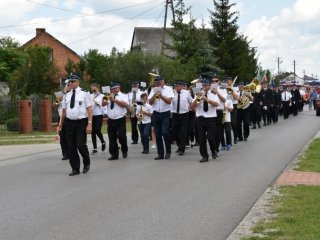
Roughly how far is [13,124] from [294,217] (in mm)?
21270

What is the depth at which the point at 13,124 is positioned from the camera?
2686 cm

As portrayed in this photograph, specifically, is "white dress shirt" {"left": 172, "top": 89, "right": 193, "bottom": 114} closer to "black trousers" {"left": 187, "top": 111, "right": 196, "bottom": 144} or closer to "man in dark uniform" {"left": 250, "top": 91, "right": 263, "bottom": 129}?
"black trousers" {"left": 187, "top": 111, "right": 196, "bottom": 144}

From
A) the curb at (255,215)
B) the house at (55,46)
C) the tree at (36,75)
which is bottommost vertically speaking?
the curb at (255,215)

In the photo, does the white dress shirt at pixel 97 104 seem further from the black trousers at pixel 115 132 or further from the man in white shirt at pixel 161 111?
the man in white shirt at pixel 161 111

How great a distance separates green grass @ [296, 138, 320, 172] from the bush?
1528 cm

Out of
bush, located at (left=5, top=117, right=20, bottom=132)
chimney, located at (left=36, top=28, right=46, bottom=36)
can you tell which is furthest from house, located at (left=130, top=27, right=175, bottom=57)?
bush, located at (left=5, top=117, right=20, bottom=132)

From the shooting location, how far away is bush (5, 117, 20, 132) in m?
26.7

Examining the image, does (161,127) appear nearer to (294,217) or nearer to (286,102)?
(294,217)

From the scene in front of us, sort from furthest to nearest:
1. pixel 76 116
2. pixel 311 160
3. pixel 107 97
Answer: pixel 107 97
pixel 311 160
pixel 76 116

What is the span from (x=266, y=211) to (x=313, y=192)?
1386mm

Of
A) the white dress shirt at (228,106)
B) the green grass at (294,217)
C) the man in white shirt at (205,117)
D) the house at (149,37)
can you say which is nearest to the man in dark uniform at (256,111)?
the white dress shirt at (228,106)

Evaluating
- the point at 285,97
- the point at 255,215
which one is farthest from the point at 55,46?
the point at 255,215

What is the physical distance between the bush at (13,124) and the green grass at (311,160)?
15280mm

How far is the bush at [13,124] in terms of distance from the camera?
26.7 meters
